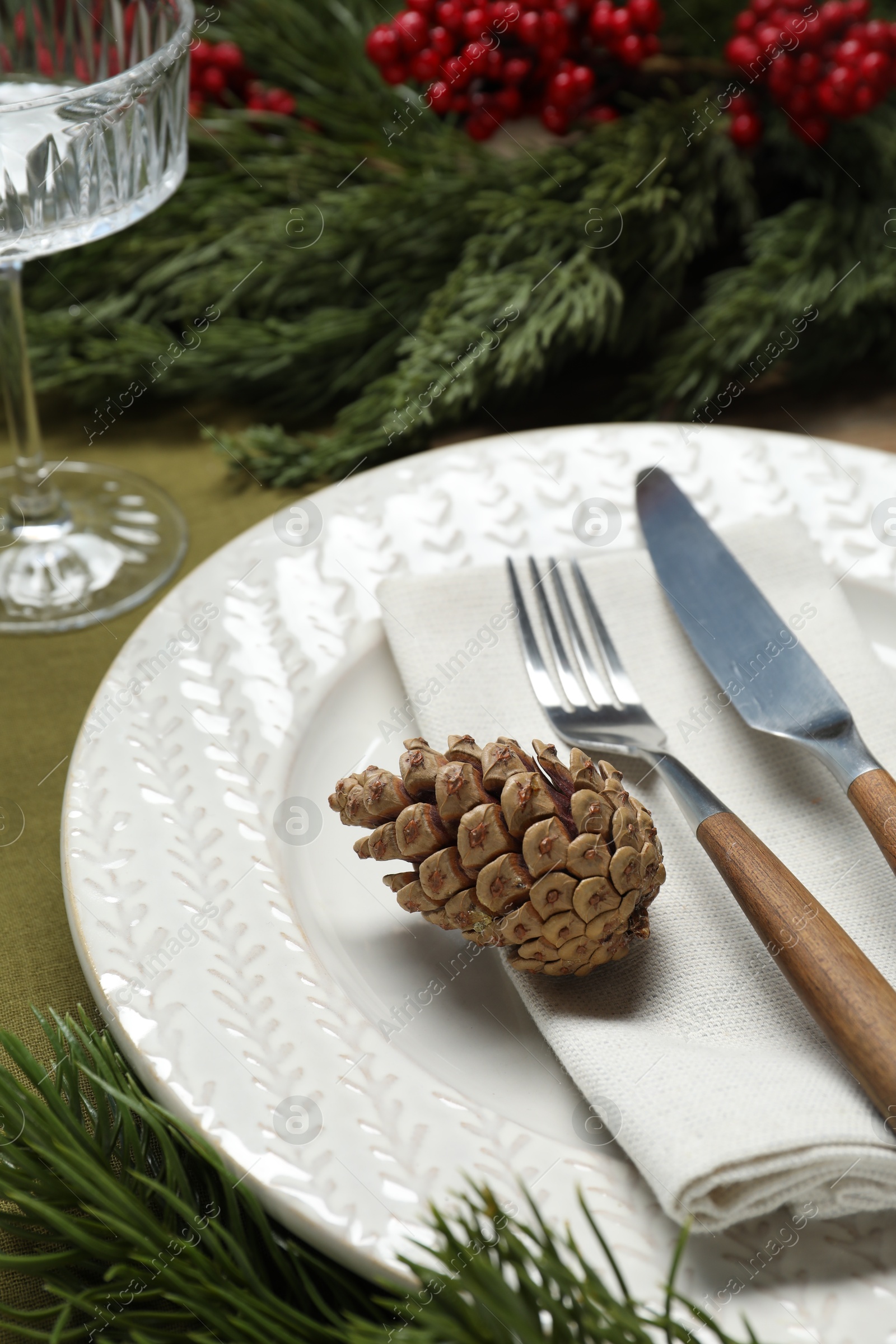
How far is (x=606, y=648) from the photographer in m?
0.74

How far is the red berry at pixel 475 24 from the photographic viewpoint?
3.33 ft

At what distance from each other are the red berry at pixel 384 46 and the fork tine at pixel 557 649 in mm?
559

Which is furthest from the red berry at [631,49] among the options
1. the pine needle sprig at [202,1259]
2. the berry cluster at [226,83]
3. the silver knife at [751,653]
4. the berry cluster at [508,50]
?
the pine needle sprig at [202,1259]

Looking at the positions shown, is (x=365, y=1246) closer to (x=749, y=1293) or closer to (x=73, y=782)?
(x=749, y=1293)

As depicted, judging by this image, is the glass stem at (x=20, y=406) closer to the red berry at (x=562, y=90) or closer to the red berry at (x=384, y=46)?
the red berry at (x=384, y=46)

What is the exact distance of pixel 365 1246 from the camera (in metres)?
0.45

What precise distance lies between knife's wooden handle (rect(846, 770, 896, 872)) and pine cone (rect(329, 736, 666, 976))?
124mm

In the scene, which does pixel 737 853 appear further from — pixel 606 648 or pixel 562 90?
pixel 562 90

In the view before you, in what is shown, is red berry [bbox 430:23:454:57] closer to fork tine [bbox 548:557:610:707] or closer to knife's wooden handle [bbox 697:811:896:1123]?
fork tine [bbox 548:557:610:707]

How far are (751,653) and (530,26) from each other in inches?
25.2

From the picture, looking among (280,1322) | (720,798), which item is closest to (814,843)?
(720,798)

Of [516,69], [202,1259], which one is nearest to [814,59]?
[516,69]

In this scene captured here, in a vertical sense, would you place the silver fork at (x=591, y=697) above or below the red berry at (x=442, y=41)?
below

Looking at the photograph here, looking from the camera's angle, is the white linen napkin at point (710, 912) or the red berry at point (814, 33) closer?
the white linen napkin at point (710, 912)
